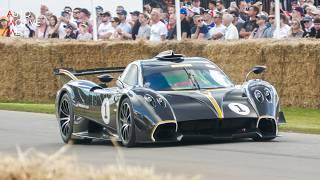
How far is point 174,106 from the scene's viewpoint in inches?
531

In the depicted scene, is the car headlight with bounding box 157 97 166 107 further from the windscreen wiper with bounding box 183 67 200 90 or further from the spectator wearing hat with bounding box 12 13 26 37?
the spectator wearing hat with bounding box 12 13 26 37

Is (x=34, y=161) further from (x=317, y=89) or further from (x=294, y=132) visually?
(x=317, y=89)

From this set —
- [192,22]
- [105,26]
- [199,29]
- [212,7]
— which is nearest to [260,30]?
[212,7]

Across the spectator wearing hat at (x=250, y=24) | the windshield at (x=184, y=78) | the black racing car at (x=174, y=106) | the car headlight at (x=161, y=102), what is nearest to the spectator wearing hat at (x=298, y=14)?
the spectator wearing hat at (x=250, y=24)

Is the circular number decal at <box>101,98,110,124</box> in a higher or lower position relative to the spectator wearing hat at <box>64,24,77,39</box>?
lower

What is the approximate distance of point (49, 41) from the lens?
2720 cm

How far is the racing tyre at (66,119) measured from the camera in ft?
52.0

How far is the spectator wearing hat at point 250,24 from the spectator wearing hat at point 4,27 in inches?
471

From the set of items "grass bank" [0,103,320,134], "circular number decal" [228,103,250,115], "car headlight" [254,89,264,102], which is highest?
"car headlight" [254,89,264,102]

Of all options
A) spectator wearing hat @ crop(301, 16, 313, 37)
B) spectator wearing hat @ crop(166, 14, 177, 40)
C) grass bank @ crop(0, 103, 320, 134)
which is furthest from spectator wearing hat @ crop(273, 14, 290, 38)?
spectator wearing hat @ crop(166, 14, 177, 40)

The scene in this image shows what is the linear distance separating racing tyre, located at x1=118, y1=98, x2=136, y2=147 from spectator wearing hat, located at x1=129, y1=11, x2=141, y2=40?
10.9 metres

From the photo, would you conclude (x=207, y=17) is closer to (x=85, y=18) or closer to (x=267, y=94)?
(x=85, y=18)

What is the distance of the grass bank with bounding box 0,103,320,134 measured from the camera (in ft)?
54.1

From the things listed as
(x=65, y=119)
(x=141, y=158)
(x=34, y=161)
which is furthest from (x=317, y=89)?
(x=34, y=161)
